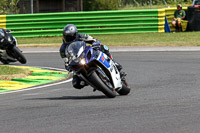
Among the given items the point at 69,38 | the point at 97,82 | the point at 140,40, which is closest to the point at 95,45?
the point at 69,38

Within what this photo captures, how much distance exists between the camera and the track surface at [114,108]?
6.84 m

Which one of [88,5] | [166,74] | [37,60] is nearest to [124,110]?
[166,74]

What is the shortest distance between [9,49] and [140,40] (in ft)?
28.9

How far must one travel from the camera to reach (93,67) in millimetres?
9328

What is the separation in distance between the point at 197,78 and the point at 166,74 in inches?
49.8

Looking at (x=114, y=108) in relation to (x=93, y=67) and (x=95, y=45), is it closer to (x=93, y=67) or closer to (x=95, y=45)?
(x=93, y=67)

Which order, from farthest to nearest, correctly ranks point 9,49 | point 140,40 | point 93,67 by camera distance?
1. point 140,40
2. point 9,49
3. point 93,67

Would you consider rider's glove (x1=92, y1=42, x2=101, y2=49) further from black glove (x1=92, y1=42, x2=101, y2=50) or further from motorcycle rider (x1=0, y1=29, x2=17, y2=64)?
motorcycle rider (x1=0, y1=29, x2=17, y2=64)

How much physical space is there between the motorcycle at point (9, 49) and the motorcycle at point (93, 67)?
667 cm

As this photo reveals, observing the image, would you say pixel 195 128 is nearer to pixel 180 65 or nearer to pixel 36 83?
pixel 36 83

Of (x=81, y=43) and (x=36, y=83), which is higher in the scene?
(x=81, y=43)

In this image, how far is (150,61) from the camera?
661 inches

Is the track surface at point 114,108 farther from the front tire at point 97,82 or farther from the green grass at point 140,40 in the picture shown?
the green grass at point 140,40

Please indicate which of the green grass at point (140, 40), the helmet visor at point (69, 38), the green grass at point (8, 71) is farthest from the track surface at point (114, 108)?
the green grass at point (140, 40)
